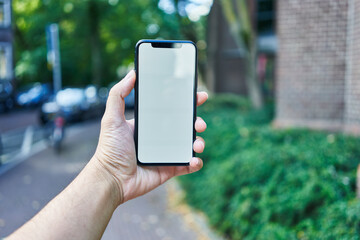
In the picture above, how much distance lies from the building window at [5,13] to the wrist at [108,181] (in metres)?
23.6

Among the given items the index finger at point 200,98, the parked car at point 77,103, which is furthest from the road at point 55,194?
the parked car at point 77,103

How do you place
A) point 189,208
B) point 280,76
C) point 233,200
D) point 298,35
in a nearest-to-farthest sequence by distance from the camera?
1. point 233,200
2. point 189,208
3. point 298,35
4. point 280,76

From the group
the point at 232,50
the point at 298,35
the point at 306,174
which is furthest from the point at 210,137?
the point at 232,50

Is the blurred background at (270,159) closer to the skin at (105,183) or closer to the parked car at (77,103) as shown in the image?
the skin at (105,183)

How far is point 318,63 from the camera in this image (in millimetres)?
5629

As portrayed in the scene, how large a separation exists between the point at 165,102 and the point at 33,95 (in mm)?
25458

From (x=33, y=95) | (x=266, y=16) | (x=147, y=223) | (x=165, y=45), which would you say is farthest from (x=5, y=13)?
(x=165, y=45)

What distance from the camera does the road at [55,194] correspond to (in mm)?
4620

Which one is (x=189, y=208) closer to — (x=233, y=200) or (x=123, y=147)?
(x=233, y=200)

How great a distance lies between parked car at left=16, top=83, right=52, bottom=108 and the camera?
79.1ft

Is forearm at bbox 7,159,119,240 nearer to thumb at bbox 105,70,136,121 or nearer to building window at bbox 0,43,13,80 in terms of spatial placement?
thumb at bbox 105,70,136,121

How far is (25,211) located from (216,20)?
20.2 metres

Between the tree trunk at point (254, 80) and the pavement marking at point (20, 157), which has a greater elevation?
the tree trunk at point (254, 80)

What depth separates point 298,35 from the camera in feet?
18.9
